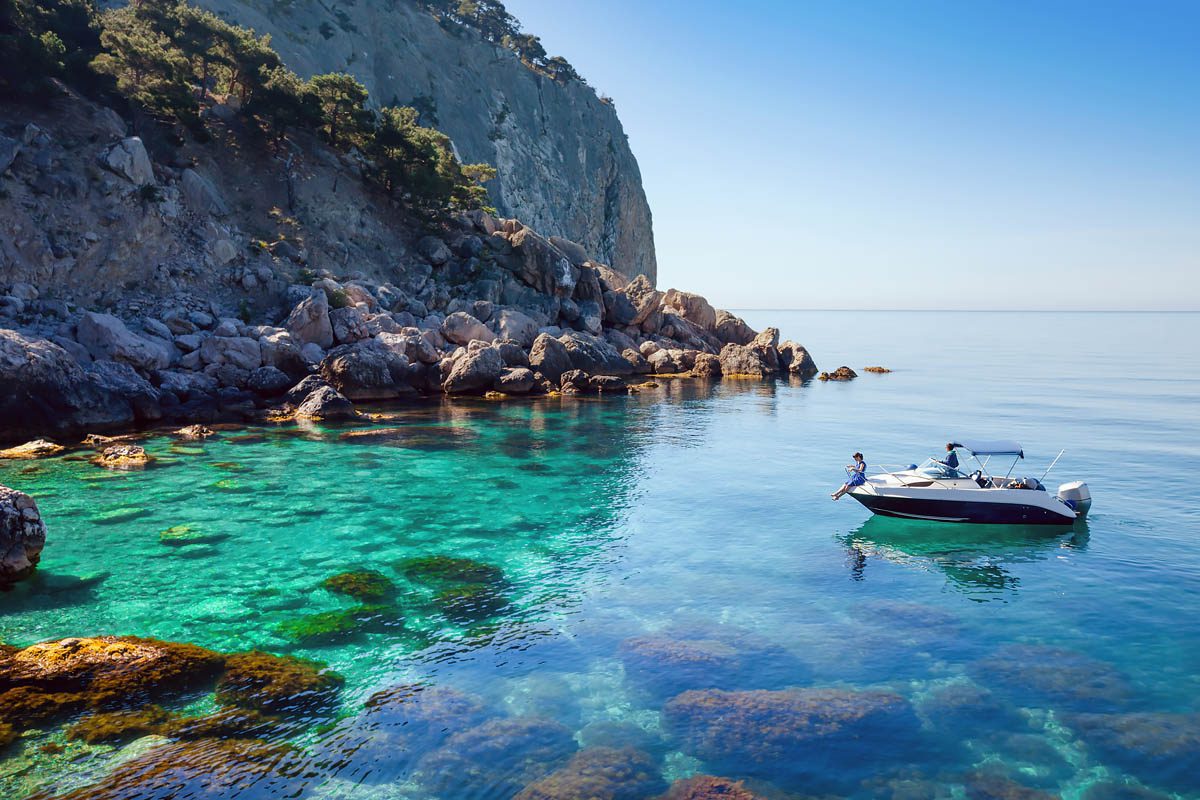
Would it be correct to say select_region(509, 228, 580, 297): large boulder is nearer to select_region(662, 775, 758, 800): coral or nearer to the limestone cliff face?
the limestone cliff face

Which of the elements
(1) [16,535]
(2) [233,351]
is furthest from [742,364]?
(1) [16,535]

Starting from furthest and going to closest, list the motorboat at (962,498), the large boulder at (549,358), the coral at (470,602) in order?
1. the large boulder at (549,358)
2. the motorboat at (962,498)
3. the coral at (470,602)

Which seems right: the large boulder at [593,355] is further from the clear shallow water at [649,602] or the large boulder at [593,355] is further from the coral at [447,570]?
the coral at [447,570]

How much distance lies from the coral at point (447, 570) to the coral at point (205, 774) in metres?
7.56

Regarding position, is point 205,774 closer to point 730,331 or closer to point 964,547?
point 964,547

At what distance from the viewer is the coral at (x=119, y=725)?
37.2ft

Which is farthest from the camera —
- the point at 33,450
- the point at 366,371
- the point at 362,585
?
the point at 366,371

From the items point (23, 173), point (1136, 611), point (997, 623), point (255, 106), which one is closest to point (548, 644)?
point (997, 623)

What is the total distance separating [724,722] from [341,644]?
778 centimetres

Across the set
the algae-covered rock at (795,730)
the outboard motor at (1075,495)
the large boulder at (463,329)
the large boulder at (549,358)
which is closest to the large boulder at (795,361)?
the large boulder at (549,358)

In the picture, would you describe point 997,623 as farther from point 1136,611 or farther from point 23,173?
point 23,173

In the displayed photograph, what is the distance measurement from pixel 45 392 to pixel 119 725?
26711 millimetres

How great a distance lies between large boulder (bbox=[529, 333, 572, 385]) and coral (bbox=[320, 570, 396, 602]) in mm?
35989

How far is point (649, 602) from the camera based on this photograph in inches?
702
